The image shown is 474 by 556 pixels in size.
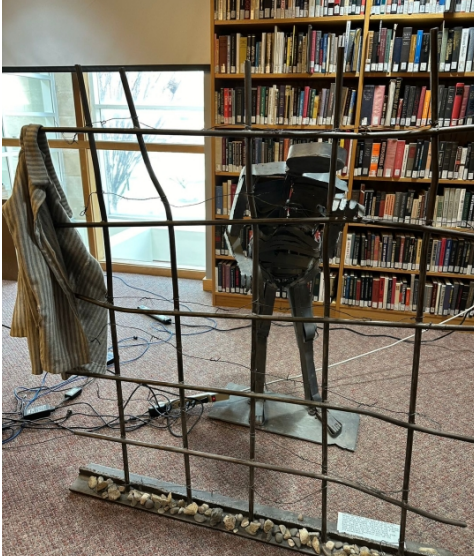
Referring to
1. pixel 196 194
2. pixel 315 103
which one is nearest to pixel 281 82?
pixel 315 103

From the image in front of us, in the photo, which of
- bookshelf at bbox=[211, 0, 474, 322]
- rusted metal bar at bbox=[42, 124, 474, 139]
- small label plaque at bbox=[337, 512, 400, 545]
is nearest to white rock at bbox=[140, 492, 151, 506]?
small label plaque at bbox=[337, 512, 400, 545]

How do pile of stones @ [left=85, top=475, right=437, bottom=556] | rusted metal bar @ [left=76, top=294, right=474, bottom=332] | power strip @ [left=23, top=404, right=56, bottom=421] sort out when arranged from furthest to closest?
1. power strip @ [left=23, top=404, right=56, bottom=421]
2. pile of stones @ [left=85, top=475, right=437, bottom=556]
3. rusted metal bar @ [left=76, top=294, right=474, bottom=332]

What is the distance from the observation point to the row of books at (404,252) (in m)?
2.76

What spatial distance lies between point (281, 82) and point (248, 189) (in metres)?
2.01

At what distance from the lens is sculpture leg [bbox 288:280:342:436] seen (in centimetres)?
182

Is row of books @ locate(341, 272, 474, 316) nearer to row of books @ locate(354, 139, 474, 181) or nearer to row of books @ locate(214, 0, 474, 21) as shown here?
row of books @ locate(354, 139, 474, 181)

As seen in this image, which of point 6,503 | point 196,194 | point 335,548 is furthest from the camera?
point 196,194

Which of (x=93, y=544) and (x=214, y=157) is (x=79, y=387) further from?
(x=214, y=157)

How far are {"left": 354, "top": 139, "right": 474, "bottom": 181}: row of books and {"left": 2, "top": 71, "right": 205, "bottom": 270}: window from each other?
1204 millimetres

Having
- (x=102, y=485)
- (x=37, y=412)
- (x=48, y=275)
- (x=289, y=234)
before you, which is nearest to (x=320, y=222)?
(x=289, y=234)

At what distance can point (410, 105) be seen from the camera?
2609mm

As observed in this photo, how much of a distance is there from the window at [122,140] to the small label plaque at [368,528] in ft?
7.69

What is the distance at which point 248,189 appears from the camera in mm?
1188

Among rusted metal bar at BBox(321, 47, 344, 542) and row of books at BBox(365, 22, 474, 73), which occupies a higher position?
row of books at BBox(365, 22, 474, 73)
